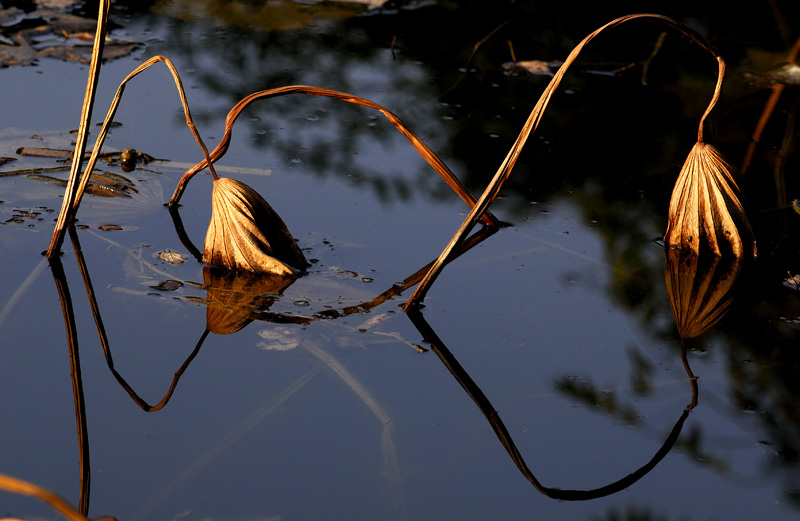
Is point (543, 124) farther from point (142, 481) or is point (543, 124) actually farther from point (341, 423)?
point (142, 481)

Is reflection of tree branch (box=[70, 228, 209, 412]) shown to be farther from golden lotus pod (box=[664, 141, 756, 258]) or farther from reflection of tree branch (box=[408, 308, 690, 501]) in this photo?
golden lotus pod (box=[664, 141, 756, 258])

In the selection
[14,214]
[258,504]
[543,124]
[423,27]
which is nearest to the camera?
→ [258,504]

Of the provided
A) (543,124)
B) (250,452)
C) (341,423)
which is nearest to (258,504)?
(250,452)

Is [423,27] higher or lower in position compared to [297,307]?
higher

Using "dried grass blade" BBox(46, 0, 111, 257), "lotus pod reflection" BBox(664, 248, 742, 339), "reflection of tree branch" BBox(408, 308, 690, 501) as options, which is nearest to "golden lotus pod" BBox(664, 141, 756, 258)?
"lotus pod reflection" BBox(664, 248, 742, 339)

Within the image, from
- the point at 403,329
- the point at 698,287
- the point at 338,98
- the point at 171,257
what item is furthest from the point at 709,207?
the point at 171,257

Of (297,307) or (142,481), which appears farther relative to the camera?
(297,307)

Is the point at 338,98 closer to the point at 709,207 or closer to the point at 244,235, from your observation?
the point at 244,235
